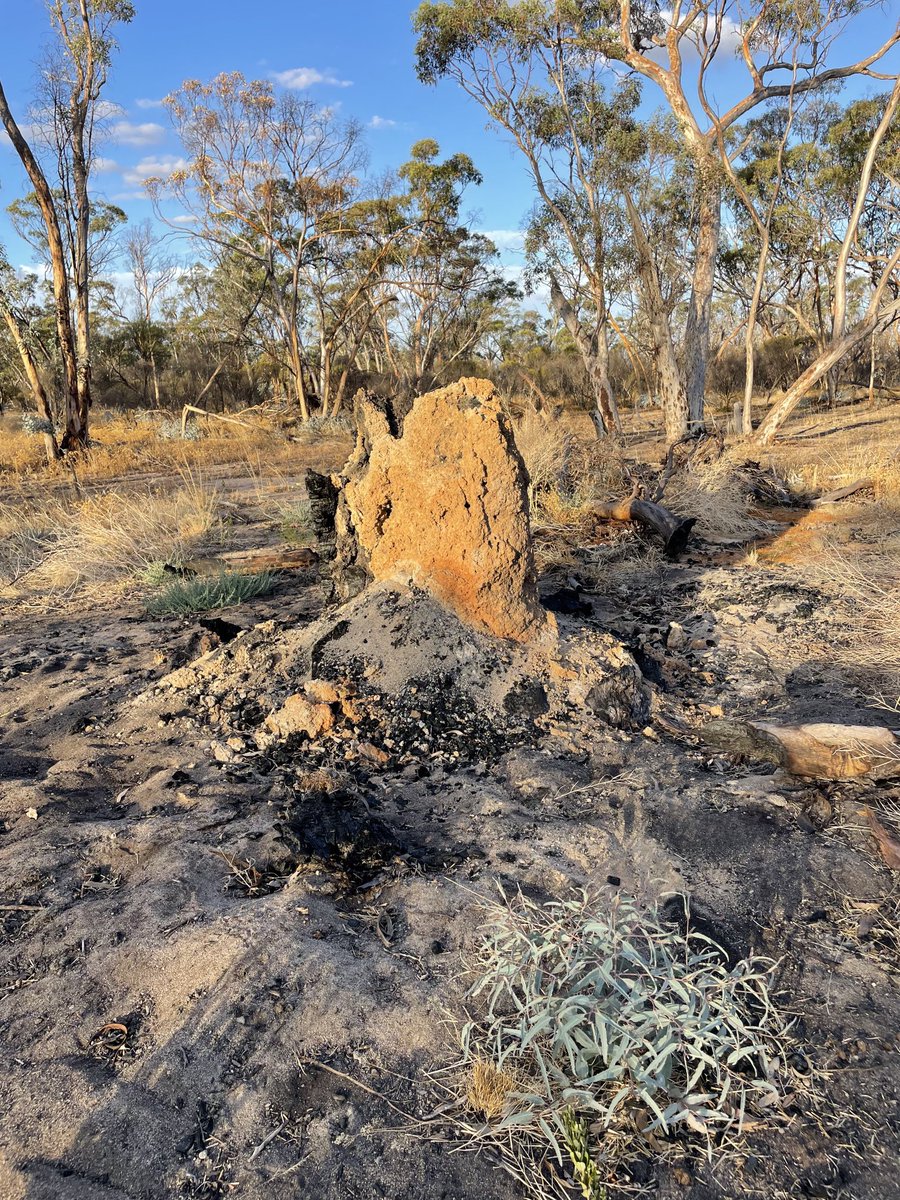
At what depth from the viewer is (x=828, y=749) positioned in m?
2.70

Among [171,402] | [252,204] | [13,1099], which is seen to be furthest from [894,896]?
[171,402]

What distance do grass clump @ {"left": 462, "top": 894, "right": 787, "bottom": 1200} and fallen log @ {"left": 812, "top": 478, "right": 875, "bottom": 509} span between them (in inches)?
274

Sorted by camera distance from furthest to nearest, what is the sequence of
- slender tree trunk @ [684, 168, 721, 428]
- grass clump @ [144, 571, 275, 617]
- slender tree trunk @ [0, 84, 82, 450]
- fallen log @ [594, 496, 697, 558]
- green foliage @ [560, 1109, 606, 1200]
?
slender tree trunk @ [684, 168, 721, 428] < slender tree trunk @ [0, 84, 82, 450] < fallen log @ [594, 496, 697, 558] < grass clump @ [144, 571, 275, 617] < green foliage @ [560, 1109, 606, 1200]

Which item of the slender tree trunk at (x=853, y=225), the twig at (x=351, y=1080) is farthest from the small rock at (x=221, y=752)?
the slender tree trunk at (x=853, y=225)

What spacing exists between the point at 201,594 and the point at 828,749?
4.29m

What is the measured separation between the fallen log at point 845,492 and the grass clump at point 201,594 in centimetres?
583

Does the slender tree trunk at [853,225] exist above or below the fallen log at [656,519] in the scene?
above

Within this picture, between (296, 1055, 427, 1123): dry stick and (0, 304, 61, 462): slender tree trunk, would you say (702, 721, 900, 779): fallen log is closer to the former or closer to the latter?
(296, 1055, 427, 1123): dry stick

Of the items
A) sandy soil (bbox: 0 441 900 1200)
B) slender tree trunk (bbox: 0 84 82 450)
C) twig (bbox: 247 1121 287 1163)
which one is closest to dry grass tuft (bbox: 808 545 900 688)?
sandy soil (bbox: 0 441 900 1200)

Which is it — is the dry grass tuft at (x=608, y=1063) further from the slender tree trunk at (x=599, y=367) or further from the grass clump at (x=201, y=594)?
the slender tree trunk at (x=599, y=367)

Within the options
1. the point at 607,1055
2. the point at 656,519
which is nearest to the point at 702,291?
the point at 656,519

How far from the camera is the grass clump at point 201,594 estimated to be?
5297mm

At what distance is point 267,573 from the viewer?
596 centimetres

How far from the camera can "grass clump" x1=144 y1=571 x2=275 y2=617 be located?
5297mm
